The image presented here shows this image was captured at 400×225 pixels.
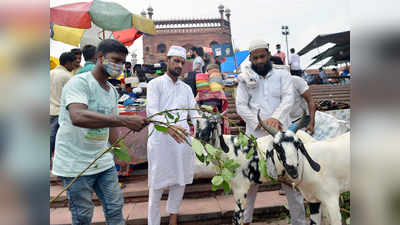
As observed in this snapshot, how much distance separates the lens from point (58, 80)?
3.95m

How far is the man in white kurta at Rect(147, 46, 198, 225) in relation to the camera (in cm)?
290

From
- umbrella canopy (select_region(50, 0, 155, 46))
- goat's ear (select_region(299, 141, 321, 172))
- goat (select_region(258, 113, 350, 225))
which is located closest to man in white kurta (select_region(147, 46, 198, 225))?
goat (select_region(258, 113, 350, 225))

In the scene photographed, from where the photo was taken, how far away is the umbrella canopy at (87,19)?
5629 mm

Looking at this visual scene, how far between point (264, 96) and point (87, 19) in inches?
191

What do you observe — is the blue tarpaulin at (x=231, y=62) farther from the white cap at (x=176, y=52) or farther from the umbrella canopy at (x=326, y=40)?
the white cap at (x=176, y=52)

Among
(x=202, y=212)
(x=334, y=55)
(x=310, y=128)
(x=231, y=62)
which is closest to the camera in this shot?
(x=310, y=128)

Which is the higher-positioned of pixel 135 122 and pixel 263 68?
pixel 263 68

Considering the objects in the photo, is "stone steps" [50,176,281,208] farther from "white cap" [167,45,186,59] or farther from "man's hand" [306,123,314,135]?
"white cap" [167,45,186,59]

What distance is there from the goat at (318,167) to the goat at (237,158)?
1.12 ft

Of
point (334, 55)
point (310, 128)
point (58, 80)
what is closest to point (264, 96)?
point (310, 128)

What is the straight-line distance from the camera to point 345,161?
2125mm

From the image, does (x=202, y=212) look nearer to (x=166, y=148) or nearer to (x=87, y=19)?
(x=166, y=148)

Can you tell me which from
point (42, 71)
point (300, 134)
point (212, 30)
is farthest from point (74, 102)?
point (212, 30)

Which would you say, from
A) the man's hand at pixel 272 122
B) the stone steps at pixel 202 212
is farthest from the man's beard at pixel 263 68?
the stone steps at pixel 202 212
